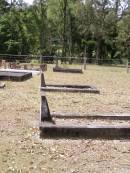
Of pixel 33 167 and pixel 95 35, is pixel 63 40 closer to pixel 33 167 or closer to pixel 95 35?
pixel 95 35

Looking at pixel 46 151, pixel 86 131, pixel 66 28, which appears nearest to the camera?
pixel 46 151

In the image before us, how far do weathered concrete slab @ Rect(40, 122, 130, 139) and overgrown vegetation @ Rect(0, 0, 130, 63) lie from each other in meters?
→ 37.4

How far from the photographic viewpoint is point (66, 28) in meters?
49.0

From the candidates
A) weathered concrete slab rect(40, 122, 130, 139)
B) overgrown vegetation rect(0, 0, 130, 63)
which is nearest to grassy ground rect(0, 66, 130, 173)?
weathered concrete slab rect(40, 122, 130, 139)

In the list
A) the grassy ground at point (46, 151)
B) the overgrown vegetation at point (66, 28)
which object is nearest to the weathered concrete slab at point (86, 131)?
the grassy ground at point (46, 151)

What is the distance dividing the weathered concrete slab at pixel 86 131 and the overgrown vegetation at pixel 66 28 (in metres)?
37.4

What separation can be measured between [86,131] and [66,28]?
42.4 m

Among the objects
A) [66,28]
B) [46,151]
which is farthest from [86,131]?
[66,28]

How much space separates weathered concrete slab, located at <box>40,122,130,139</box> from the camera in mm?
7102

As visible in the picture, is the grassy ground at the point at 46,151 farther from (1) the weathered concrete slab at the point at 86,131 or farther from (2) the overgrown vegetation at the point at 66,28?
(2) the overgrown vegetation at the point at 66,28

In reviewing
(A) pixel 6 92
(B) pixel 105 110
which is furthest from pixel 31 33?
(B) pixel 105 110

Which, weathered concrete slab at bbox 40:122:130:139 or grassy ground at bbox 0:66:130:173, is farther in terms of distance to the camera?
weathered concrete slab at bbox 40:122:130:139

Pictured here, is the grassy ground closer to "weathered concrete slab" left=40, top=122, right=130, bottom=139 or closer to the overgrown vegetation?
"weathered concrete slab" left=40, top=122, right=130, bottom=139

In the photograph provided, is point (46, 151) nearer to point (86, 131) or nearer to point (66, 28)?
point (86, 131)
